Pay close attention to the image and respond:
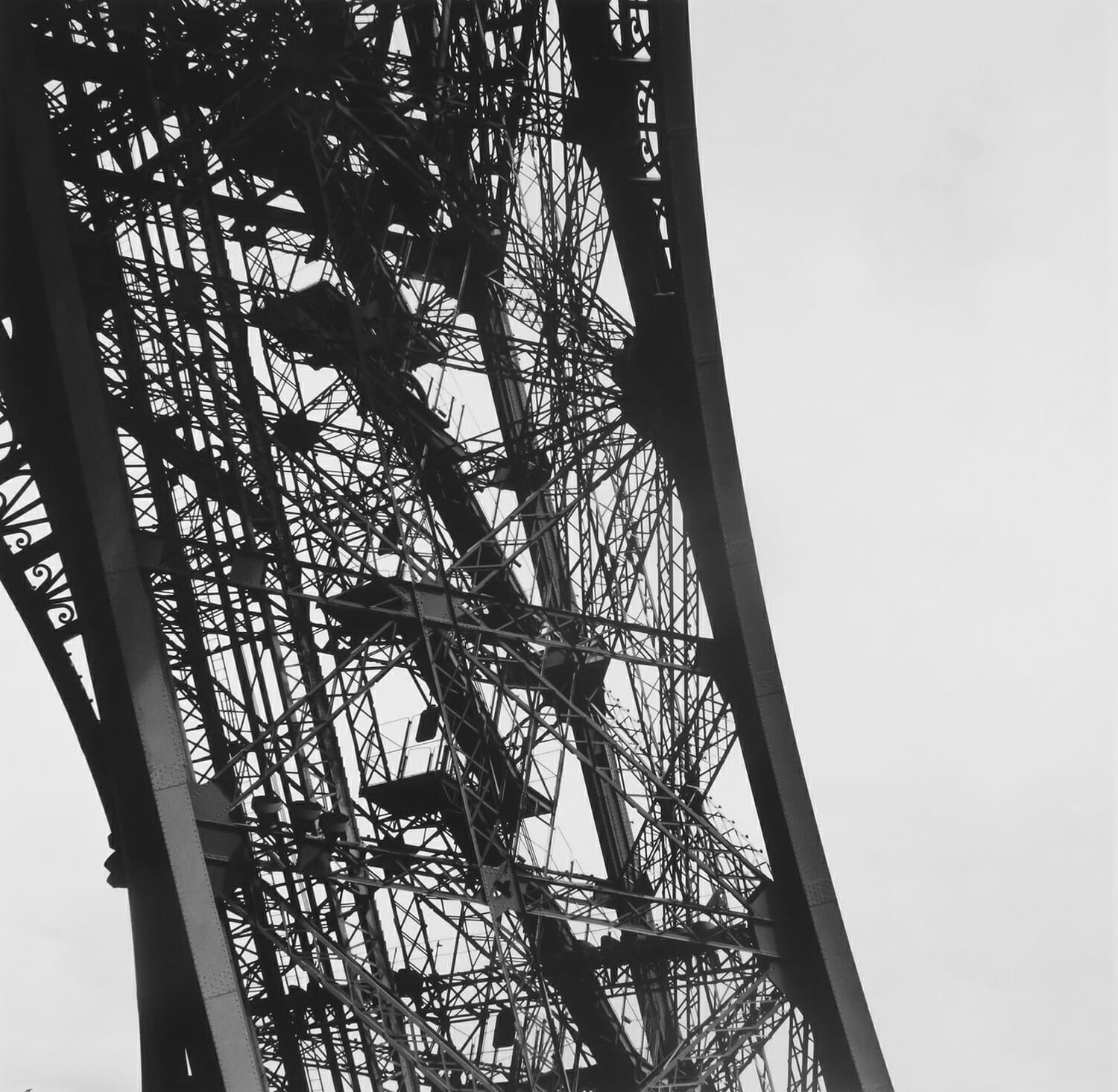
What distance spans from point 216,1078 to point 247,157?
8584 mm

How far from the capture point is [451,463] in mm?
14938

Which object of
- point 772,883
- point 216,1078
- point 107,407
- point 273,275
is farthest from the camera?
point 273,275

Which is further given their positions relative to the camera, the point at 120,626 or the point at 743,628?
the point at 743,628

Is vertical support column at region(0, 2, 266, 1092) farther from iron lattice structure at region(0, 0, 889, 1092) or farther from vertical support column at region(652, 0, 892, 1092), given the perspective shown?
vertical support column at region(652, 0, 892, 1092)

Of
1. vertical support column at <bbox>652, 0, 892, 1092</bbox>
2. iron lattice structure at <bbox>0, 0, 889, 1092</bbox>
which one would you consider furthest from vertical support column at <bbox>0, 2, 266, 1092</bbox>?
vertical support column at <bbox>652, 0, 892, 1092</bbox>

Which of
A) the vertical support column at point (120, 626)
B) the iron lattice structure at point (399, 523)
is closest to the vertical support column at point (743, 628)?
the iron lattice structure at point (399, 523)

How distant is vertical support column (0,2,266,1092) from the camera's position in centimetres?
1122

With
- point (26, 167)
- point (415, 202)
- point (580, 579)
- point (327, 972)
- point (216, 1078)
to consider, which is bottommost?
point (216, 1078)

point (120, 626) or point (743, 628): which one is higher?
point (120, 626)

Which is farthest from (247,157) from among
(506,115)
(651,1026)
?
(651,1026)

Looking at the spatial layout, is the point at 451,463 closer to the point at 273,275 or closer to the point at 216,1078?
the point at 273,275

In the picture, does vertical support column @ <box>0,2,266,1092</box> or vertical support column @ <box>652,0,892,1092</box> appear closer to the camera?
vertical support column @ <box>0,2,266,1092</box>

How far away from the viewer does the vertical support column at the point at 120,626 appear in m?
11.2

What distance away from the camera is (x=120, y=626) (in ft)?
38.0
